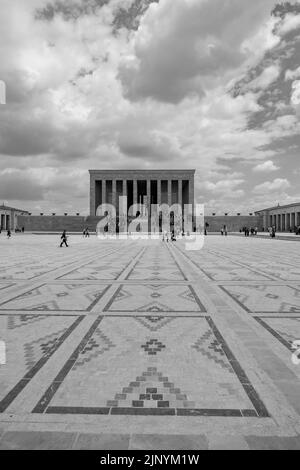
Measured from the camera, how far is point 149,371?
2988 millimetres

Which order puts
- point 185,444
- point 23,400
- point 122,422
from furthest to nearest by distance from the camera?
point 23,400, point 122,422, point 185,444

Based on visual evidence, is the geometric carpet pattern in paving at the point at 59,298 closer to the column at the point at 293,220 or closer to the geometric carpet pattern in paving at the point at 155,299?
the geometric carpet pattern in paving at the point at 155,299

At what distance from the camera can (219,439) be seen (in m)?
2.01

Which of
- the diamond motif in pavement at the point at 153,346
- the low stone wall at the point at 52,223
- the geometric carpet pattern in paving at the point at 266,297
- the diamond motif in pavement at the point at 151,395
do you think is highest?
the low stone wall at the point at 52,223

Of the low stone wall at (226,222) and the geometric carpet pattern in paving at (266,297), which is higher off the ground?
the low stone wall at (226,222)

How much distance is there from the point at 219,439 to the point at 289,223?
61.1m

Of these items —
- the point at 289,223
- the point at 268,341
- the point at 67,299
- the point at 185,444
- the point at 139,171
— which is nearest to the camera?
the point at 185,444

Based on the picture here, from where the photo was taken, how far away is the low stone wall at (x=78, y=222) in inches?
2295

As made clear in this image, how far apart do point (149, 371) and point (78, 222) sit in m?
57.6

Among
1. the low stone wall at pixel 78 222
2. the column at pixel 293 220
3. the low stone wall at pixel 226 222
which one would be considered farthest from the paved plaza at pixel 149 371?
the low stone wall at pixel 226 222

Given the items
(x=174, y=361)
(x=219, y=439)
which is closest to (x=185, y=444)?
(x=219, y=439)

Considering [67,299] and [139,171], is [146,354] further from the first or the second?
[139,171]

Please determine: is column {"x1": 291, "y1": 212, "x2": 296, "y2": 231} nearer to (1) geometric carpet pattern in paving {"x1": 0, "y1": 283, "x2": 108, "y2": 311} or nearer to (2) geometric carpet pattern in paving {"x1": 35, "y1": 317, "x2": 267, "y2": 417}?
(1) geometric carpet pattern in paving {"x1": 0, "y1": 283, "x2": 108, "y2": 311}

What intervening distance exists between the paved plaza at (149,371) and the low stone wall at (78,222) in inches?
2077
